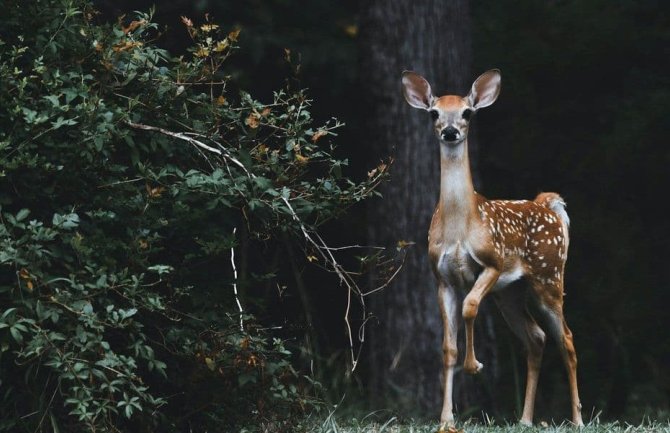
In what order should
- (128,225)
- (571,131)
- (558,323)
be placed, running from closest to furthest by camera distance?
(128,225) → (558,323) → (571,131)

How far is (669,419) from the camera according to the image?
27.3 ft

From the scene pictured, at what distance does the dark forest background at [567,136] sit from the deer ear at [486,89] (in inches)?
144

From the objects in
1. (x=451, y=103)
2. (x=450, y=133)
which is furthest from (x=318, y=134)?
(x=451, y=103)

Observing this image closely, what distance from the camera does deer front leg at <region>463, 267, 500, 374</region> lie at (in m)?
7.11

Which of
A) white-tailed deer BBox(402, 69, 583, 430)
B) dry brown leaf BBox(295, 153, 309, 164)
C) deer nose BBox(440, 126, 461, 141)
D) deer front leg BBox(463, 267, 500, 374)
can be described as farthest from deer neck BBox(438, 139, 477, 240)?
dry brown leaf BBox(295, 153, 309, 164)

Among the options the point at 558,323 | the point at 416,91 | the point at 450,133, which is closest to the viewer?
the point at 450,133

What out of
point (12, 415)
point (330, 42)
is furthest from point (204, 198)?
point (330, 42)

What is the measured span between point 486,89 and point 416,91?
0.37 metres

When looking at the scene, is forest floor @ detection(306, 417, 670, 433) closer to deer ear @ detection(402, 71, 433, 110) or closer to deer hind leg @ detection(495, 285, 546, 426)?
deer hind leg @ detection(495, 285, 546, 426)

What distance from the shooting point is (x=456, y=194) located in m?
7.36

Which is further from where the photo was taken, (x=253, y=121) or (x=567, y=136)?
(x=567, y=136)

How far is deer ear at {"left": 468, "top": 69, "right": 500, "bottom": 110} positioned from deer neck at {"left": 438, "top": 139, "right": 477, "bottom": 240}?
0.31 m

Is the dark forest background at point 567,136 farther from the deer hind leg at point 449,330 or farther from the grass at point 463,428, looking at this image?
the deer hind leg at point 449,330

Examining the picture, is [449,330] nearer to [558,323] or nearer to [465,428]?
[465,428]
